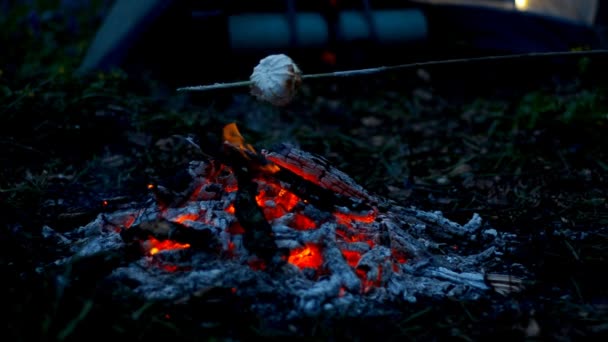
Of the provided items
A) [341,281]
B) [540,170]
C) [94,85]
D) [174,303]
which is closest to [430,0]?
[540,170]

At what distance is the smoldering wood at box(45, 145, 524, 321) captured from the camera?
85.2 inches

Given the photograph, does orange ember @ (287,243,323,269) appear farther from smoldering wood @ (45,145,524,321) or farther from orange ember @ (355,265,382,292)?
orange ember @ (355,265,382,292)

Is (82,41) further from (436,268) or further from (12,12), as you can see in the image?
(436,268)

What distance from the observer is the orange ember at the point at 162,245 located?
7.66ft

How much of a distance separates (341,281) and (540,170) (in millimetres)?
2077

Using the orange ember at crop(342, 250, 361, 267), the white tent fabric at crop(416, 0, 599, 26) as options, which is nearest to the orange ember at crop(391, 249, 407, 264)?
the orange ember at crop(342, 250, 361, 267)

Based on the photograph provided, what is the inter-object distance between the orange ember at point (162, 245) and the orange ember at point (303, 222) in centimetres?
48

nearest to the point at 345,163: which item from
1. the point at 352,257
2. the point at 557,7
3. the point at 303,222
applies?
the point at 303,222

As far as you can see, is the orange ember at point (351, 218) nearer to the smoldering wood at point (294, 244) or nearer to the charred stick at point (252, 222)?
the smoldering wood at point (294, 244)

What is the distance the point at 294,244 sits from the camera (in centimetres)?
229

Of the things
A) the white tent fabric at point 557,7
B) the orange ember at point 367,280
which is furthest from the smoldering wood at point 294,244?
the white tent fabric at point 557,7

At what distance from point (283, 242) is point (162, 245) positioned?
0.52 meters

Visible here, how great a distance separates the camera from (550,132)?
414 centimetres

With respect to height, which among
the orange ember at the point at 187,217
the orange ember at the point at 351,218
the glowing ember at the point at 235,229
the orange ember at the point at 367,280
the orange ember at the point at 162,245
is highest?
the orange ember at the point at 187,217
